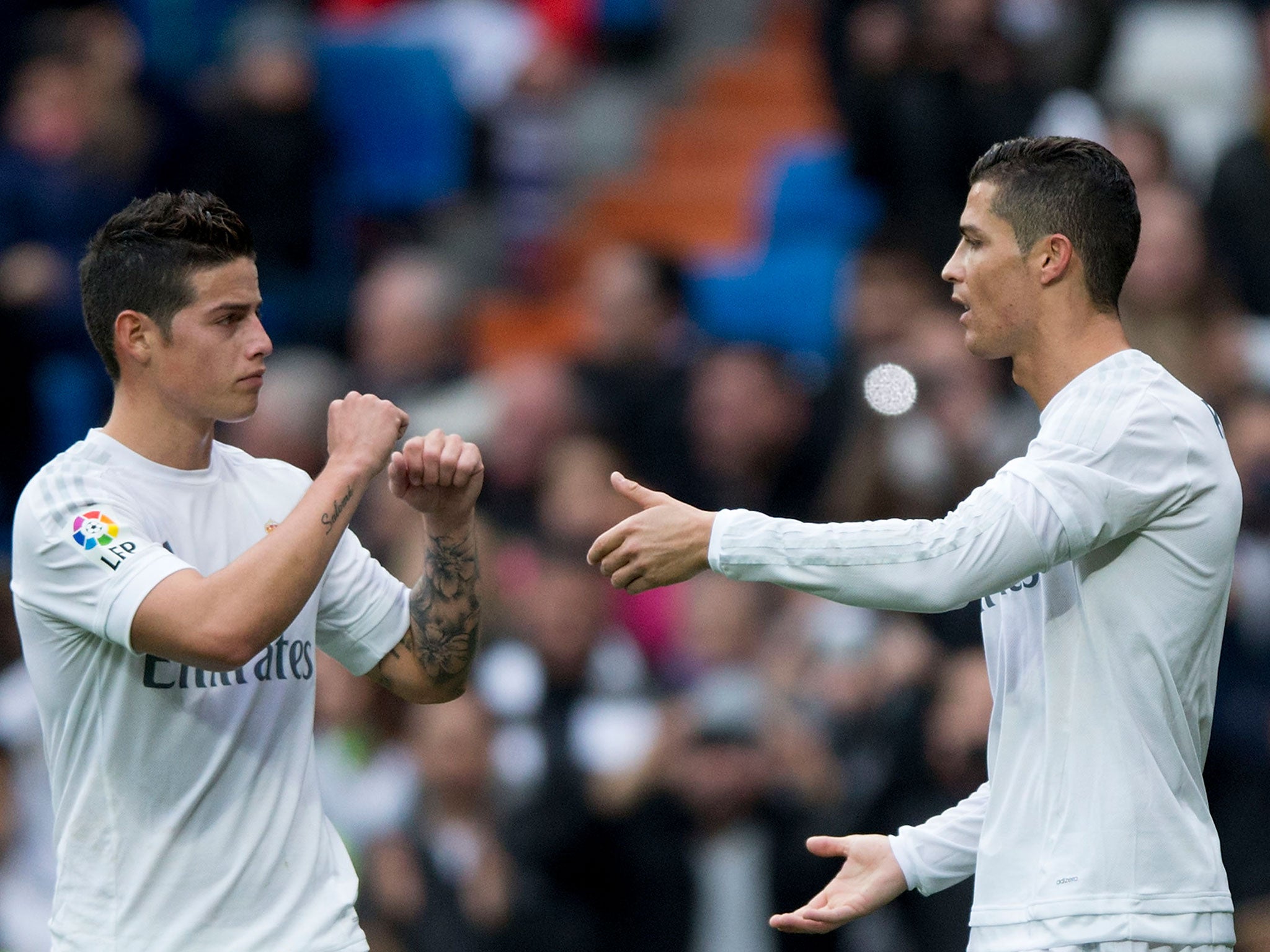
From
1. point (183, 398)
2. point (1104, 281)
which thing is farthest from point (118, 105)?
point (1104, 281)

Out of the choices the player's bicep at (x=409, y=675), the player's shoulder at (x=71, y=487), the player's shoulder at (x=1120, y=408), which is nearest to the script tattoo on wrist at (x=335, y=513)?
the player's shoulder at (x=71, y=487)

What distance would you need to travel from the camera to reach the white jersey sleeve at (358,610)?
4.10m

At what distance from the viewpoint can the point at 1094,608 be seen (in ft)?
11.4

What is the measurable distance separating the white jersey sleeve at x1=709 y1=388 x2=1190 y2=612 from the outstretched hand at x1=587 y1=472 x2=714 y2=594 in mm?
36

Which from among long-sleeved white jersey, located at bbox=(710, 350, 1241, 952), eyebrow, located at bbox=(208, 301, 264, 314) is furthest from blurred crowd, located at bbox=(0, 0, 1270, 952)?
eyebrow, located at bbox=(208, 301, 264, 314)

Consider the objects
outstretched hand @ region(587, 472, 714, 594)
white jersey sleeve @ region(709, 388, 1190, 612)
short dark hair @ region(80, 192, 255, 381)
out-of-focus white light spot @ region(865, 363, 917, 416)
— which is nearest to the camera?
white jersey sleeve @ region(709, 388, 1190, 612)

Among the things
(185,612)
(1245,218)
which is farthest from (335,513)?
(1245,218)

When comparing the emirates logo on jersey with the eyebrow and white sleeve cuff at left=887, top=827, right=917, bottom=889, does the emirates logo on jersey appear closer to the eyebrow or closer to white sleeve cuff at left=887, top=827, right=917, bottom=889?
the eyebrow

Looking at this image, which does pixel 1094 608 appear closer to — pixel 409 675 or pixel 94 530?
pixel 409 675

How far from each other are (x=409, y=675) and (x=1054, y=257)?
163 centimetres

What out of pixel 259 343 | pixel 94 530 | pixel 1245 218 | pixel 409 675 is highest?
pixel 1245 218

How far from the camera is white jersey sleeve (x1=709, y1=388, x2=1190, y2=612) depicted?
3.34 m

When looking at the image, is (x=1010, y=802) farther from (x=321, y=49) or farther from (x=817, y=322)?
(x=321, y=49)

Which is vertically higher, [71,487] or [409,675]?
[71,487]
